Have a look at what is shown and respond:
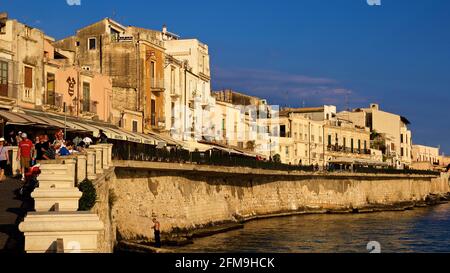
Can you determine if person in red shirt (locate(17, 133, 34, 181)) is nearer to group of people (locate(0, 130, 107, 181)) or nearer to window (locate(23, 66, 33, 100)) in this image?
group of people (locate(0, 130, 107, 181))

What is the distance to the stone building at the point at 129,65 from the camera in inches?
1976

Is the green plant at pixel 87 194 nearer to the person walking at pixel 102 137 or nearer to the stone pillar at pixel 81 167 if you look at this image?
the stone pillar at pixel 81 167

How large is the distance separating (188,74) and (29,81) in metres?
23.6

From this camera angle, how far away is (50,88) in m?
38.8

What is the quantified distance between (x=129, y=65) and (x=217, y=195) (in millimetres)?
11745

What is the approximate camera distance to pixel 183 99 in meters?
56.8

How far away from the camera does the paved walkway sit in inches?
554

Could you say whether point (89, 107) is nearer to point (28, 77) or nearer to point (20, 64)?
point (28, 77)

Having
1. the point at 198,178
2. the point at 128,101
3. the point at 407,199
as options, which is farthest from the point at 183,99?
the point at 407,199

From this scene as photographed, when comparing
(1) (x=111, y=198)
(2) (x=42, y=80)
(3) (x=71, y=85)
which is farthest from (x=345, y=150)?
(1) (x=111, y=198)

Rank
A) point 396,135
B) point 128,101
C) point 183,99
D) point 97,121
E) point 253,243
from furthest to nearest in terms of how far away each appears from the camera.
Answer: point 396,135
point 183,99
point 128,101
point 97,121
point 253,243

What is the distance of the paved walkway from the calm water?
1048cm

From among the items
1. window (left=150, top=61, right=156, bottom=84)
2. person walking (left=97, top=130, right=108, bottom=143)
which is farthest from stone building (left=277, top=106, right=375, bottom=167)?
person walking (left=97, top=130, right=108, bottom=143)
